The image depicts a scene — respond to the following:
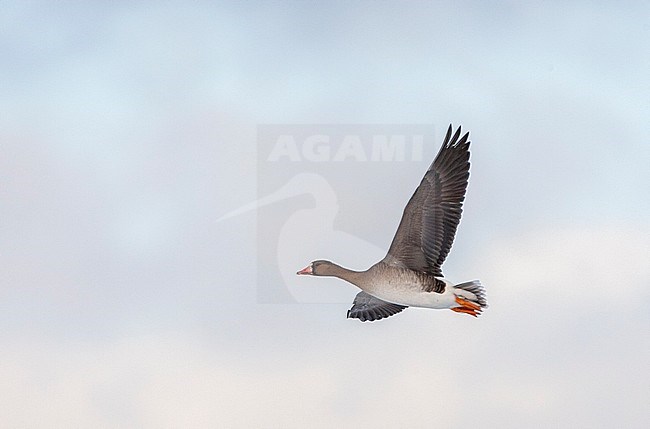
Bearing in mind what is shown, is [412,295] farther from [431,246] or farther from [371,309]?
[371,309]

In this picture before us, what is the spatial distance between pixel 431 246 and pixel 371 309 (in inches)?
→ 127

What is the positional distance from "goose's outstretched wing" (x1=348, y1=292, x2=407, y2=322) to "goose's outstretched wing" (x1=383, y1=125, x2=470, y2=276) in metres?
2.77

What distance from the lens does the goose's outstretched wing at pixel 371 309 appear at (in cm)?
2019

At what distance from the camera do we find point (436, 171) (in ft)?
57.6

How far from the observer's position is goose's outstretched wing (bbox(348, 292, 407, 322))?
20.2m

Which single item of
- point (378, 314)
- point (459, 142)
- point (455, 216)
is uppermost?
point (459, 142)

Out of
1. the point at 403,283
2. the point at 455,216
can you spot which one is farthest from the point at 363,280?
the point at 455,216

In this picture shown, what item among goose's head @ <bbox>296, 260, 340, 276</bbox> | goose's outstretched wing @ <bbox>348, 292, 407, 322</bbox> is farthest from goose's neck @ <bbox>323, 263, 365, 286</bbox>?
goose's outstretched wing @ <bbox>348, 292, 407, 322</bbox>

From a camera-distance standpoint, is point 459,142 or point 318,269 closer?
point 459,142

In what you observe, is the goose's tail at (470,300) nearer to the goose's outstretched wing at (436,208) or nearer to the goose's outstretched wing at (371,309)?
the goose's outstretched wing at (436,208)

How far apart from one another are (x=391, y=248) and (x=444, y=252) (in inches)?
42.5

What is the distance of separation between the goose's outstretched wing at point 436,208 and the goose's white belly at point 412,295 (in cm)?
49

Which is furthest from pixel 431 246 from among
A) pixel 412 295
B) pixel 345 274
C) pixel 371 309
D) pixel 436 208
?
pixel 371 309

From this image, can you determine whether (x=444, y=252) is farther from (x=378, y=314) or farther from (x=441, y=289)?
(x=378, y=314)
